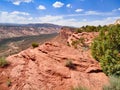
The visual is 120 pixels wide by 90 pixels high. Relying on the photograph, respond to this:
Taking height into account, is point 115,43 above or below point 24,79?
above

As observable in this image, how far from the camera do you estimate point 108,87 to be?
41.6 feet

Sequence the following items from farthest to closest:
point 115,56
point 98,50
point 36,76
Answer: point 98,50 → point 115,56 → point 36,76

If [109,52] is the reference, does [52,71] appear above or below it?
below

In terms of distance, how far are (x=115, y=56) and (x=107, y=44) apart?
1785mm

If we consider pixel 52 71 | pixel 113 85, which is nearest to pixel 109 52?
pixel 52 71

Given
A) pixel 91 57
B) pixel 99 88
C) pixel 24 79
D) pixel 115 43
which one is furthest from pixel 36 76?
pixel 115 43

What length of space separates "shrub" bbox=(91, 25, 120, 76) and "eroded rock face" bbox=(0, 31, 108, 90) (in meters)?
0.58

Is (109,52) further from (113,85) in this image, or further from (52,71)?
(113,85)

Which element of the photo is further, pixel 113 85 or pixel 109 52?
pixel 109 52

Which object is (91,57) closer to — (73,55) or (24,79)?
(73,55)

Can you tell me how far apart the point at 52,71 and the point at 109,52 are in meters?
4.76

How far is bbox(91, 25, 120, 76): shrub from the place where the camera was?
52.5ft

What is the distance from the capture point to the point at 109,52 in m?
17.5

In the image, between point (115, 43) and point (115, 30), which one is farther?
point (115, 30)
